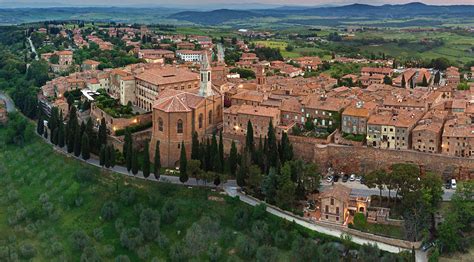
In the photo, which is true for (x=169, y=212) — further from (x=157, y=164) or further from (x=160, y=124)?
(x=160, y=124)

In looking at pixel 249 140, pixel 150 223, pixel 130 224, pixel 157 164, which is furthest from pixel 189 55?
pixel 150 223

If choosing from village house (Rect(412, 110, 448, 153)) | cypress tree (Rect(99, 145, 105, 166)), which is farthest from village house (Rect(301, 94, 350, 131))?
cypress tree (Rect(99, 145, 105, 166))

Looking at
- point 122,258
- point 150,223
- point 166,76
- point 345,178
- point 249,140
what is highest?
point 166,76

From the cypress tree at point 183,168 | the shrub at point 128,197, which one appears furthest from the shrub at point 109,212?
the cypress tree at point 183,168

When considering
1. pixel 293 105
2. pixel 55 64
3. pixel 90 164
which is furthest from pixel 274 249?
pixel 55 64

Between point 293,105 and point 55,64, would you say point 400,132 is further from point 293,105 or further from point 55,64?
point 55,64
